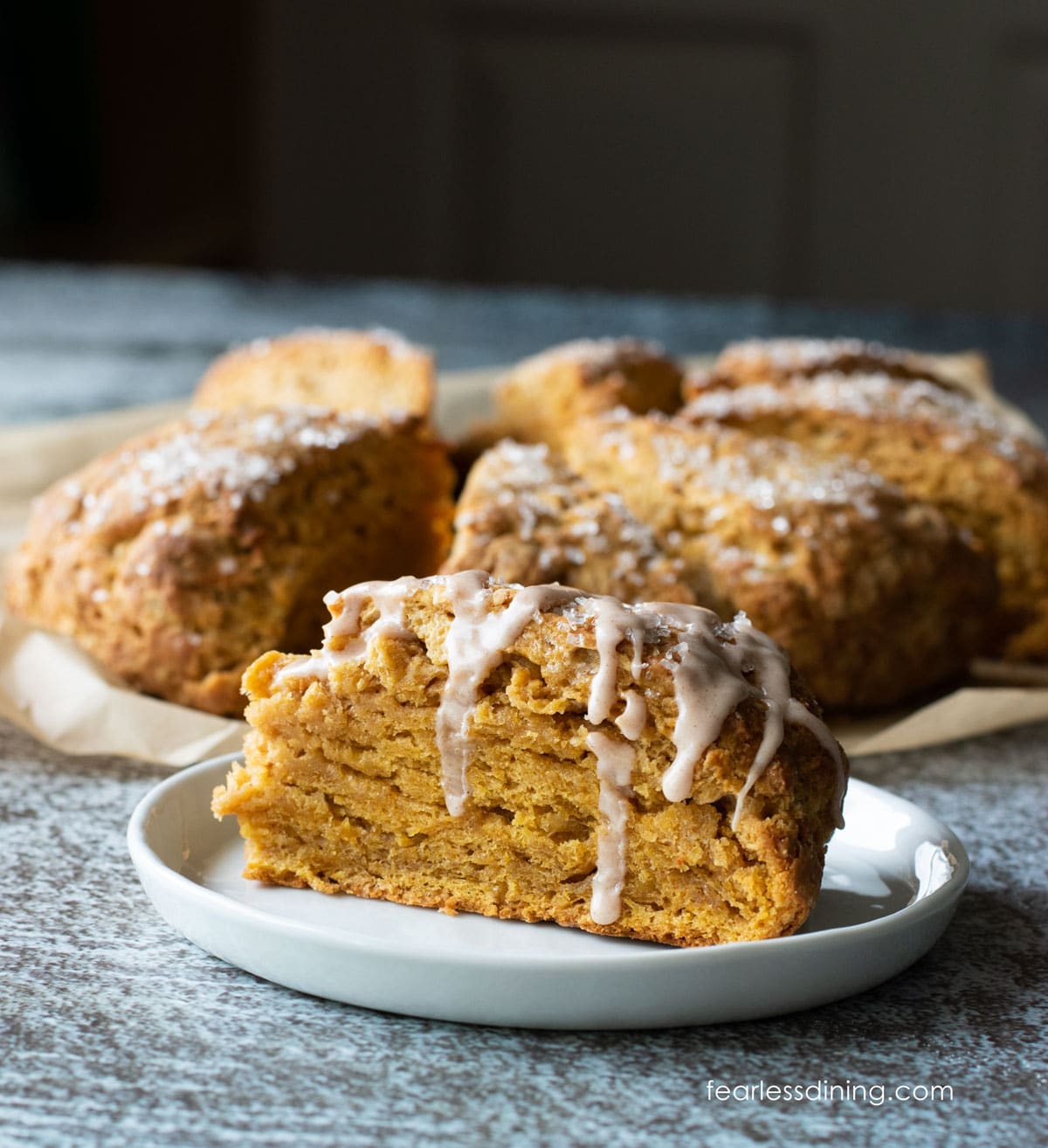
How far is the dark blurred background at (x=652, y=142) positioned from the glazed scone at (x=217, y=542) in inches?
147

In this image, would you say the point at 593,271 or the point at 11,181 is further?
the point at 11,181

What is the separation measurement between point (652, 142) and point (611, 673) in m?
4.59

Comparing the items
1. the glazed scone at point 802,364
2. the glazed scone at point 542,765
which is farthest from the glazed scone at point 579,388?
the glazed scone at point 542,765

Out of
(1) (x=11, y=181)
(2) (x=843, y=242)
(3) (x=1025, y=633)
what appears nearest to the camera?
(3) (x=1025, y=633)

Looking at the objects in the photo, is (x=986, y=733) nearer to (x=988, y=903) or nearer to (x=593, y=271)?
(x=988, y=903)

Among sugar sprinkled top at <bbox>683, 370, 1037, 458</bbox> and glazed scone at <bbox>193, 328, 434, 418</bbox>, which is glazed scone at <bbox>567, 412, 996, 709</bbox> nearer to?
sugar sprinkled top at <bbox>683, 370, 1037, 458</bbox>

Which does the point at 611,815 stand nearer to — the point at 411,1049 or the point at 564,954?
the point at 564,954

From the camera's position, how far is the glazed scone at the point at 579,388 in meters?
2.19

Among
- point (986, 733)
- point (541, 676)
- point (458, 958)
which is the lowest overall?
point (986, 733)

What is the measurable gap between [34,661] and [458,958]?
878 millimetres

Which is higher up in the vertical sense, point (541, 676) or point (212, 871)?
point (541, 676)

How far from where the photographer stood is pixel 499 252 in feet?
18.5

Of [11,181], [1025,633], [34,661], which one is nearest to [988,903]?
[1025,633]

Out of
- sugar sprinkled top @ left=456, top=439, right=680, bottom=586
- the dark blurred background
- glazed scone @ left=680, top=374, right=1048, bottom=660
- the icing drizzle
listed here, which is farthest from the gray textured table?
the dark blurred background
